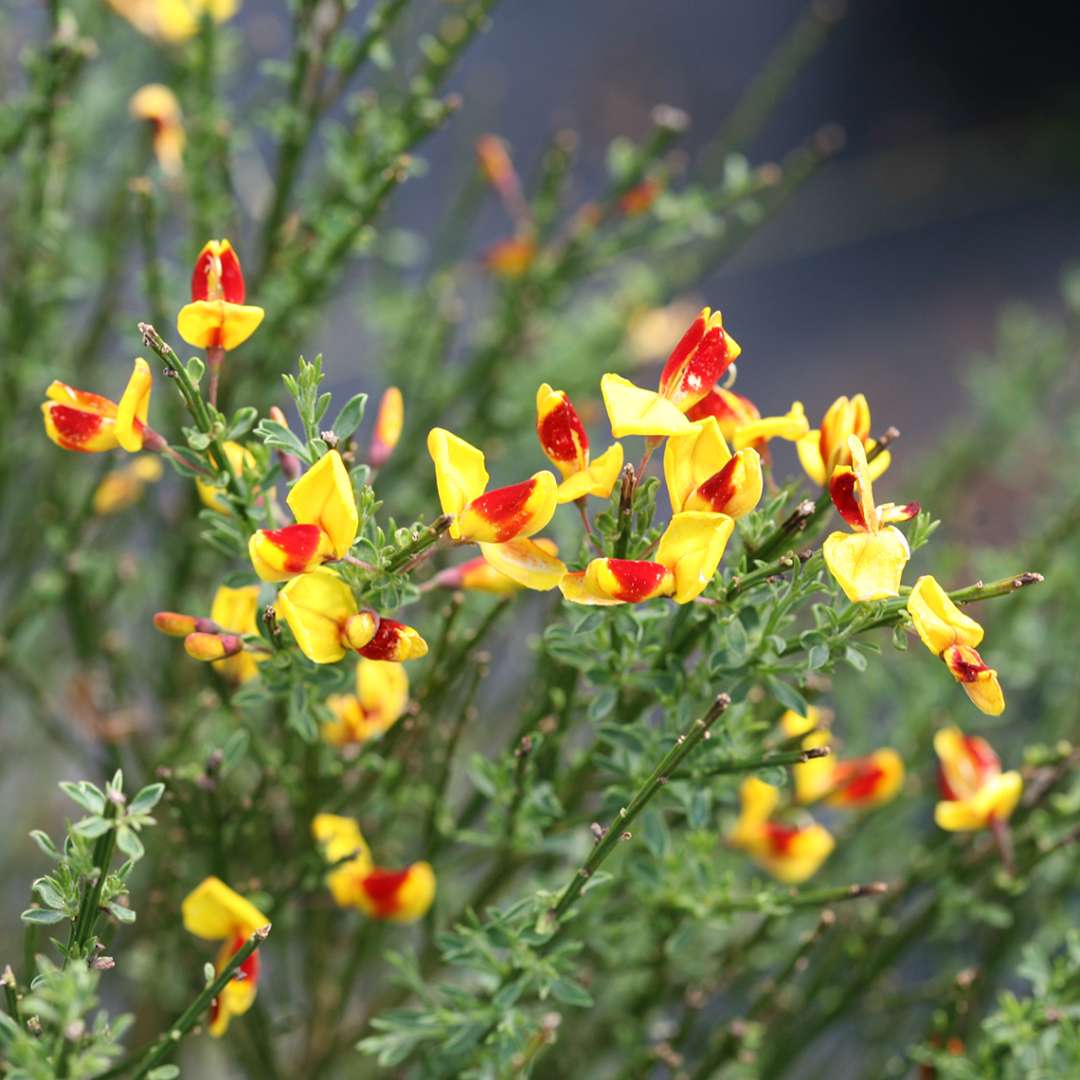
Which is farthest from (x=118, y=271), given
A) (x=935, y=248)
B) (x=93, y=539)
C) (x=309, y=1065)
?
(x=935, y=248)

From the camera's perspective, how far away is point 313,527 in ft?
1.06

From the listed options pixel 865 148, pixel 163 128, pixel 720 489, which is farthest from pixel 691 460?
pixel 865 148

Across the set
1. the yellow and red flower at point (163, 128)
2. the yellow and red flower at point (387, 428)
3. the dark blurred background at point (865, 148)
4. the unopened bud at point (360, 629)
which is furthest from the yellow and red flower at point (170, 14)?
the dark blurred background at point (865, 148)

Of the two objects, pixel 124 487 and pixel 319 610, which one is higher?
pixel 319 610

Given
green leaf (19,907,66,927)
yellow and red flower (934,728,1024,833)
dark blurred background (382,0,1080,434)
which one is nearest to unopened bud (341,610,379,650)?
green leaf (19,907,66,927)

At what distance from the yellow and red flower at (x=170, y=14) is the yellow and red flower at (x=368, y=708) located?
0.38 m

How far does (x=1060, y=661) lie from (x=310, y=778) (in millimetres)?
449

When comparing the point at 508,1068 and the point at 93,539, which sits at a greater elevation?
the point at 508,1068

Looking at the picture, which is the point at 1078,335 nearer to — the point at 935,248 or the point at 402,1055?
the point at 935,248

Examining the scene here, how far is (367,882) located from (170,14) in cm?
49

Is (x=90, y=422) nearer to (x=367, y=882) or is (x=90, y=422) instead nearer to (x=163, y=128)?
(x=367, y=882)

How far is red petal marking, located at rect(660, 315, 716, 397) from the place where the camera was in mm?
357

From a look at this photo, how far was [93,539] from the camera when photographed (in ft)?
2.35

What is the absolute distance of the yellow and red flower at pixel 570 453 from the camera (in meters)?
0.35
